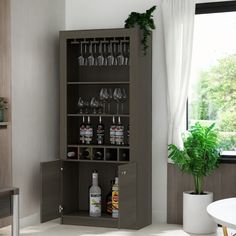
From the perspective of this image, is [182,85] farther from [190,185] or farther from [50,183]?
[50,183]

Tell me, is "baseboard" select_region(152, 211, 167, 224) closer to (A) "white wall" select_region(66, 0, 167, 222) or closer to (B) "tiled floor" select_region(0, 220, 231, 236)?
(A) "white wall" select_region(66, 0, 167, 222)

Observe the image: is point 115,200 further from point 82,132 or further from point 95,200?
point 82,132

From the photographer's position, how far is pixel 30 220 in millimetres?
5898

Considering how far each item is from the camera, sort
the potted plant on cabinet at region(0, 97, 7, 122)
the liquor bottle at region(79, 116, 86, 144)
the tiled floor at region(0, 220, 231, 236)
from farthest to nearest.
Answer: the liquor bottle at region(79, 116, 86, 144), the tiled floor at region(0, 220, 231, 236), the potted plant on cabinet at region(0, 97, 7, 122)

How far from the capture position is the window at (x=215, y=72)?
5.93m

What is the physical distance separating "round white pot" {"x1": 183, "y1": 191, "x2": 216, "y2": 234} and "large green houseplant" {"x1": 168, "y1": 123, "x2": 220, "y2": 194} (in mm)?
157

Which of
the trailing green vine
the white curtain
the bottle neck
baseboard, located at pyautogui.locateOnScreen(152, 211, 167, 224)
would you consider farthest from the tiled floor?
the trailing green vine

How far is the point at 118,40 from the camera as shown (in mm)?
5984

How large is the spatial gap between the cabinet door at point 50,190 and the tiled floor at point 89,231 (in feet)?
0.43

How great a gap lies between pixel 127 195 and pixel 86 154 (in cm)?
76

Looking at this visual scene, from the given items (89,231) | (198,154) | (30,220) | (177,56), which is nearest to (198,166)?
(198,154)

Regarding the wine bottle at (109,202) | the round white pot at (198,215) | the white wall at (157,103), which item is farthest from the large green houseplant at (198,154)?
the wine bottle at (109,202)

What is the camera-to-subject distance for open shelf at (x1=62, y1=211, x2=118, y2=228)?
5.90 metres

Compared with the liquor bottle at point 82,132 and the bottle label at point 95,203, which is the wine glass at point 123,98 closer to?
the liquor bottle at point 82,132
